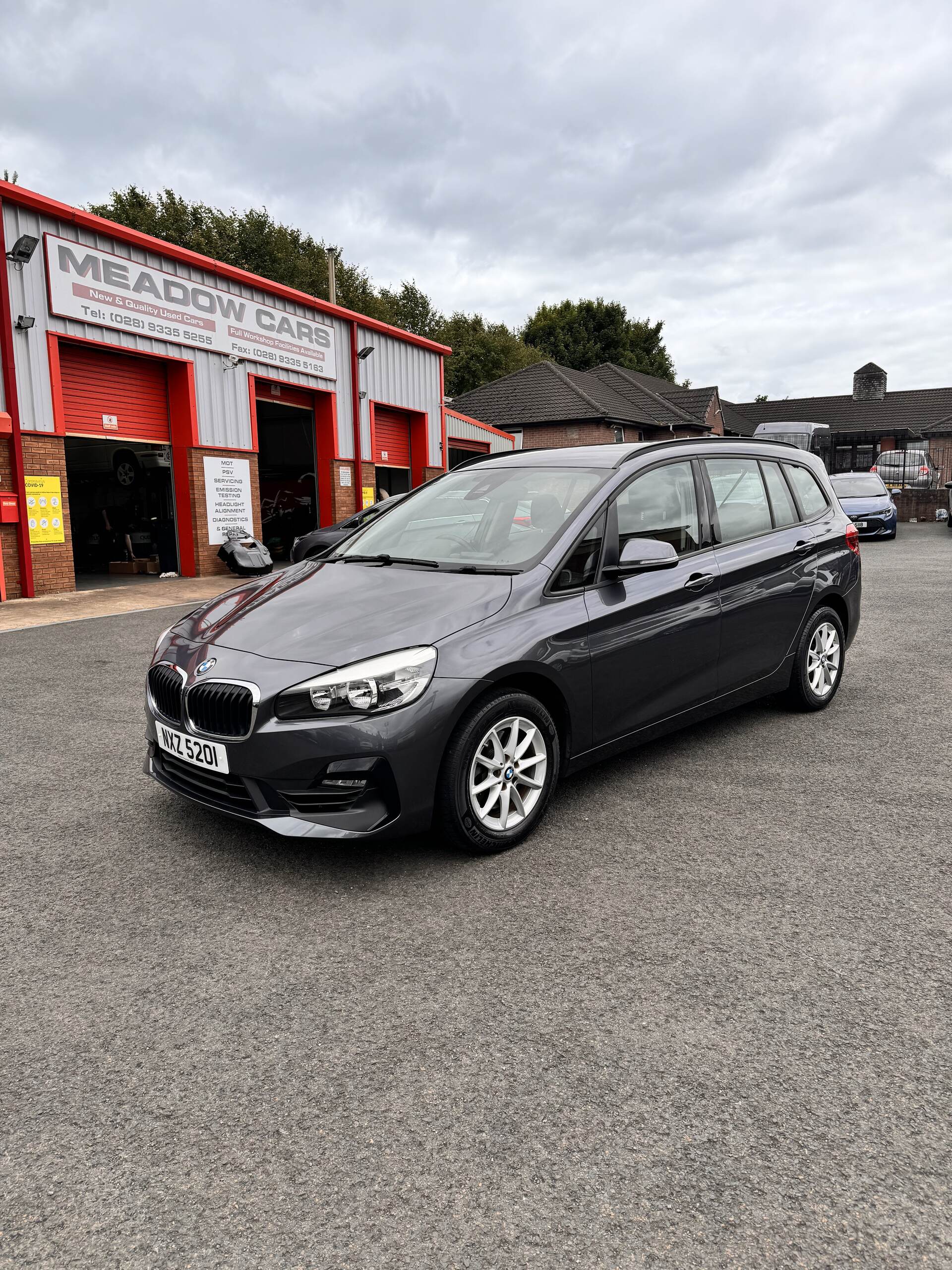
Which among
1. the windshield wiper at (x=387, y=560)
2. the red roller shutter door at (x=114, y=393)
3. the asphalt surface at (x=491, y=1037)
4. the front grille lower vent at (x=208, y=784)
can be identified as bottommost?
the asphalt surface at (x=491, y=1037)

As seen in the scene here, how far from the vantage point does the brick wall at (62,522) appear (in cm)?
1280

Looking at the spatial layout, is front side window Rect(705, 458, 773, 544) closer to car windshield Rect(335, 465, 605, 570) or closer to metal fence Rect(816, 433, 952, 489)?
car windshield Rect(335, 465, 605, 570)

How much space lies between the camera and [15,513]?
1260 centimetres

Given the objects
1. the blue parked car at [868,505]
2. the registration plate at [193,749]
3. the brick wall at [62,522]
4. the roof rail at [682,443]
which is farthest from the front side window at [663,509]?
the blue parked car at [868,505]

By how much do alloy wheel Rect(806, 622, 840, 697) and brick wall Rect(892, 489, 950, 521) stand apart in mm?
25771

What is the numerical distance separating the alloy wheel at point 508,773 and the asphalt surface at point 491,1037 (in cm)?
18

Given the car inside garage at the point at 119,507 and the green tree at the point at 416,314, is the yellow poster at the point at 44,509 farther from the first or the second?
the green tree at the point at 416,314

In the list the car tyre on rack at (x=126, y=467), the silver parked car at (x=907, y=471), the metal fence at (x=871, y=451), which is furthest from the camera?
the metal fence at (x=871, y=451)

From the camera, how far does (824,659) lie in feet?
18.7

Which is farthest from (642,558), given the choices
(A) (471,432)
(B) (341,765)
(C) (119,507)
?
(A) (471,432)

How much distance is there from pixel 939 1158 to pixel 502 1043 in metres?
1.04

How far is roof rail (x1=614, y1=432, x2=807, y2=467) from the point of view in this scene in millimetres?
4527

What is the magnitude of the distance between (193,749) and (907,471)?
32439 millimetres

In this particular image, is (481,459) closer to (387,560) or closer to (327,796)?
(387,560)
